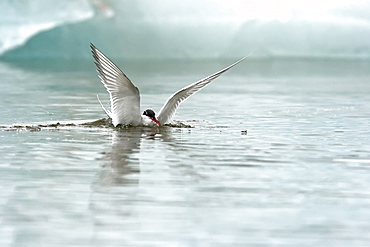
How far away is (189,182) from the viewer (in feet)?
26.3

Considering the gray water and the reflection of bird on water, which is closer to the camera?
the gray water

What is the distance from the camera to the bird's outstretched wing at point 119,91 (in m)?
12.1

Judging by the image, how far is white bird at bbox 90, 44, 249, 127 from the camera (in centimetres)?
1215

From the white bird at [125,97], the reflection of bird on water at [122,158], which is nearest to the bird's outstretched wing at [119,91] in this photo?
the white bird at [125,97]

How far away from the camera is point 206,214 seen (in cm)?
662

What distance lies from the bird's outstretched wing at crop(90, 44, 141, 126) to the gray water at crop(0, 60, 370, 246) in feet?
0.78

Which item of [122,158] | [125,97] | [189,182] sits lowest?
[189,182]

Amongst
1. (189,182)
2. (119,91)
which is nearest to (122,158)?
(189,182)

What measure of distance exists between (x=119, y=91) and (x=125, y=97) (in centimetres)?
15

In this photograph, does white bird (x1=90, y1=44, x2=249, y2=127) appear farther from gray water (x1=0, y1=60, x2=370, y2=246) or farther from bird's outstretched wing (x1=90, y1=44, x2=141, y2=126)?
gray water (x1=0, y1=60, x2=370, y2=246)

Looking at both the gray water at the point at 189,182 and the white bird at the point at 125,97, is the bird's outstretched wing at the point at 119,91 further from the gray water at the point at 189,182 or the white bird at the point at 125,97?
the gray water at the point at 189,182

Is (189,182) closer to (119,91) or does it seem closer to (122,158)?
(122,158)

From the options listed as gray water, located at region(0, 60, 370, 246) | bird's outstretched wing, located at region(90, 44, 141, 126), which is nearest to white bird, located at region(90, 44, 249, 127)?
bird's outstretched wing, located at region(90, 44, 141, 126)

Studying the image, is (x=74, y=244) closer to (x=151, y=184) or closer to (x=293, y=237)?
(x=293, y=237)
